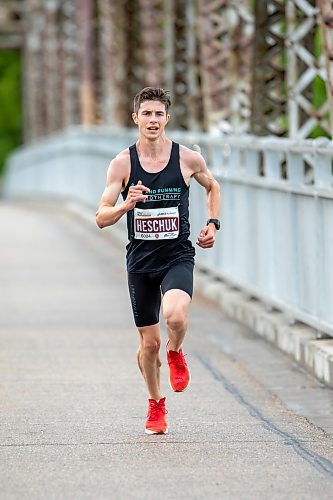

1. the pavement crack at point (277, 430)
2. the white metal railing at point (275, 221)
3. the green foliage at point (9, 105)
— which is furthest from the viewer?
the green foliage at point (9, 105)

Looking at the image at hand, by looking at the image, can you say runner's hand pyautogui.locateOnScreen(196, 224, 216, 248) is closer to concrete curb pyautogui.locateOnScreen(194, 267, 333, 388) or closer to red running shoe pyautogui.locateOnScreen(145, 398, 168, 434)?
red running shoe pyautogui.locateOnScreen(145, 398, 168, 434)

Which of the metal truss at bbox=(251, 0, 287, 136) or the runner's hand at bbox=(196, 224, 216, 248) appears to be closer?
the runner's hand at bbox=(196, 224, 216, 248)

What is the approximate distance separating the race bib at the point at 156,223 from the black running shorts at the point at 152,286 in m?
0.19

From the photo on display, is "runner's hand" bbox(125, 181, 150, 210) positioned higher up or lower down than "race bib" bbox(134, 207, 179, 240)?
higher up

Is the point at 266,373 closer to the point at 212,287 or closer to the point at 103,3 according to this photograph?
the point at 212,287

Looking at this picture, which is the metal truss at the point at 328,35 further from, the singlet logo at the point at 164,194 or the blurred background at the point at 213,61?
the singlet logo at the point at 164,194

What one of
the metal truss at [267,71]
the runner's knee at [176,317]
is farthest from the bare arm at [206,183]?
the metal truss at [267,71]

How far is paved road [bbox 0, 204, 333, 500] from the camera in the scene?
8.05 metres

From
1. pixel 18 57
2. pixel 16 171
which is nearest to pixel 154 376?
pixel 16 171

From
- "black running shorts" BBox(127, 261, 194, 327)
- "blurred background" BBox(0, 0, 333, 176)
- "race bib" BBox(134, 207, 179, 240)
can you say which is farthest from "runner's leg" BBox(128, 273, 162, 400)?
"blurred background" BBox(0, 0, 333, 176)

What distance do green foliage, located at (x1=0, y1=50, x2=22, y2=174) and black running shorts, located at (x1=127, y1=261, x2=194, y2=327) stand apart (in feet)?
443

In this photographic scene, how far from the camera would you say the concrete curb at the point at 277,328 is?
11.3 m

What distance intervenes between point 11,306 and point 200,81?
9.79m

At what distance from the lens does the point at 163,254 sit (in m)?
9.21
